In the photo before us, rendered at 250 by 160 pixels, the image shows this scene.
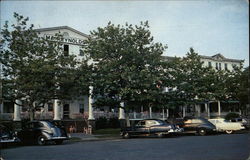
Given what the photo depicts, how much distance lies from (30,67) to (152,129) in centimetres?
983

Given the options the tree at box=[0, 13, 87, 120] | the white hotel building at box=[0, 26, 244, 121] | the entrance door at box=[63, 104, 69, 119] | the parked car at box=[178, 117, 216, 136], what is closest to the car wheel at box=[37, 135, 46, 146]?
the tree at box=[0, 13, 87, 120]

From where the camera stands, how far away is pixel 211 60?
51.7 m

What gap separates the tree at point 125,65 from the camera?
947 inches

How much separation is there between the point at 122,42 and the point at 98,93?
509 centimetres

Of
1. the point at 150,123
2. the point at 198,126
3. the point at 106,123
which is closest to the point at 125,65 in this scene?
the point at 150,123

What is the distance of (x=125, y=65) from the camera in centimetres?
2447

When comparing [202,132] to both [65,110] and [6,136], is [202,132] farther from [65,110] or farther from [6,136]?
[65,110]

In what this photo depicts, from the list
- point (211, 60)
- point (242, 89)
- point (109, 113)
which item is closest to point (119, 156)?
point (242, 89)

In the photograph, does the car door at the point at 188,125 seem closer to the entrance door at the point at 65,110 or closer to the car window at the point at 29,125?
the car window at the point at 29,125

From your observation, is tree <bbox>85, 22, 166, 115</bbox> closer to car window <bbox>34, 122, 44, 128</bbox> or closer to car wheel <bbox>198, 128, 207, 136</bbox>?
car wheel <bbox>198, 128, 207, 136</bbox>

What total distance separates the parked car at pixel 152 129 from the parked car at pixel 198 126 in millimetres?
2391

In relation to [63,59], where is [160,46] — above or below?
above

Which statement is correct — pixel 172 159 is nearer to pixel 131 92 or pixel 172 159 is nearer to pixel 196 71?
pixel 131 92

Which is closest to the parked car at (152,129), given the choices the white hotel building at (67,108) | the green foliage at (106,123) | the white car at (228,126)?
the white car at (228,126)
